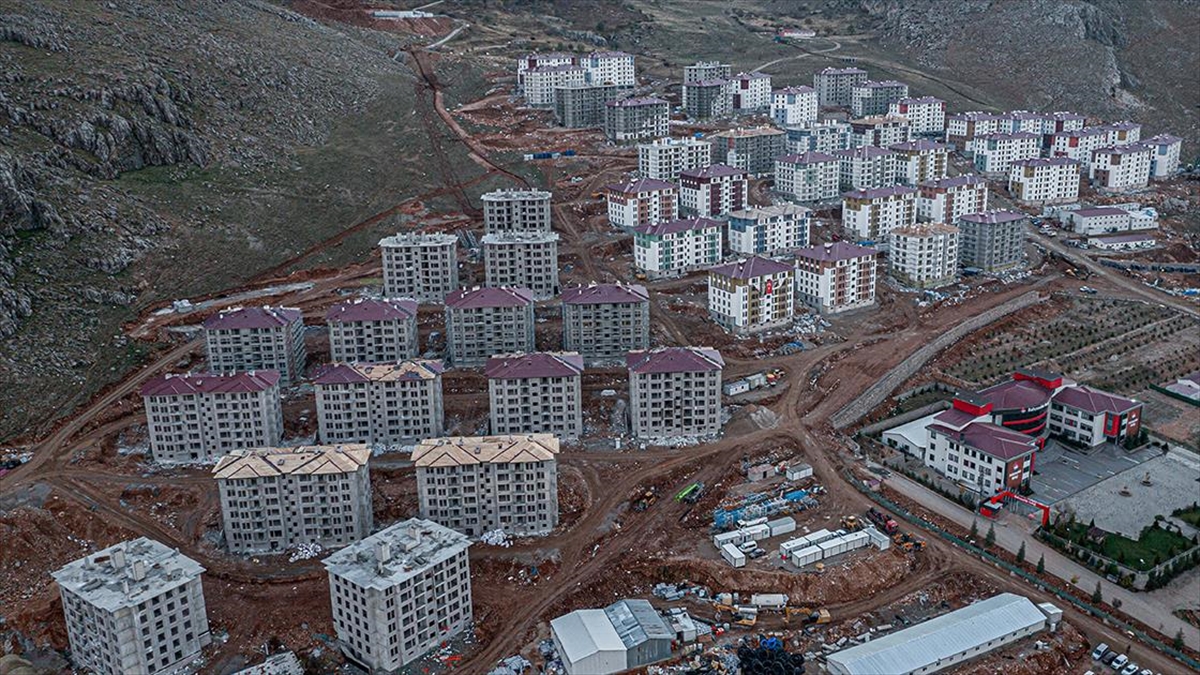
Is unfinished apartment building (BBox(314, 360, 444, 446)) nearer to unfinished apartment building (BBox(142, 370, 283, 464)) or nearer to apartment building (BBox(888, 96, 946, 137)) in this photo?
unfinished apartment building (BBox(142, 370, 283, 464))

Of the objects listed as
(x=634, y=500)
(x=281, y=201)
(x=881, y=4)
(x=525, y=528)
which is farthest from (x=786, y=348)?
(x=881, y=4)

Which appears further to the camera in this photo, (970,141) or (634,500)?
(970,141)

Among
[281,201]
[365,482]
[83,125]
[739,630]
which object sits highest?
[83,125]

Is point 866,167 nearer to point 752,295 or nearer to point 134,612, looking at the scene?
point 752,295

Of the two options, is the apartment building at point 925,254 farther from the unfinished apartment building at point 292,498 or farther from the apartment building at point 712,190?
the unfinished apartment building at point 292,498

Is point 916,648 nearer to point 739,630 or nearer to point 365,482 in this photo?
point 739,630

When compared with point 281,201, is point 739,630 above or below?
below

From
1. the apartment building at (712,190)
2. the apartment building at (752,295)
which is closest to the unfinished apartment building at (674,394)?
the apartment building at (752,295)
